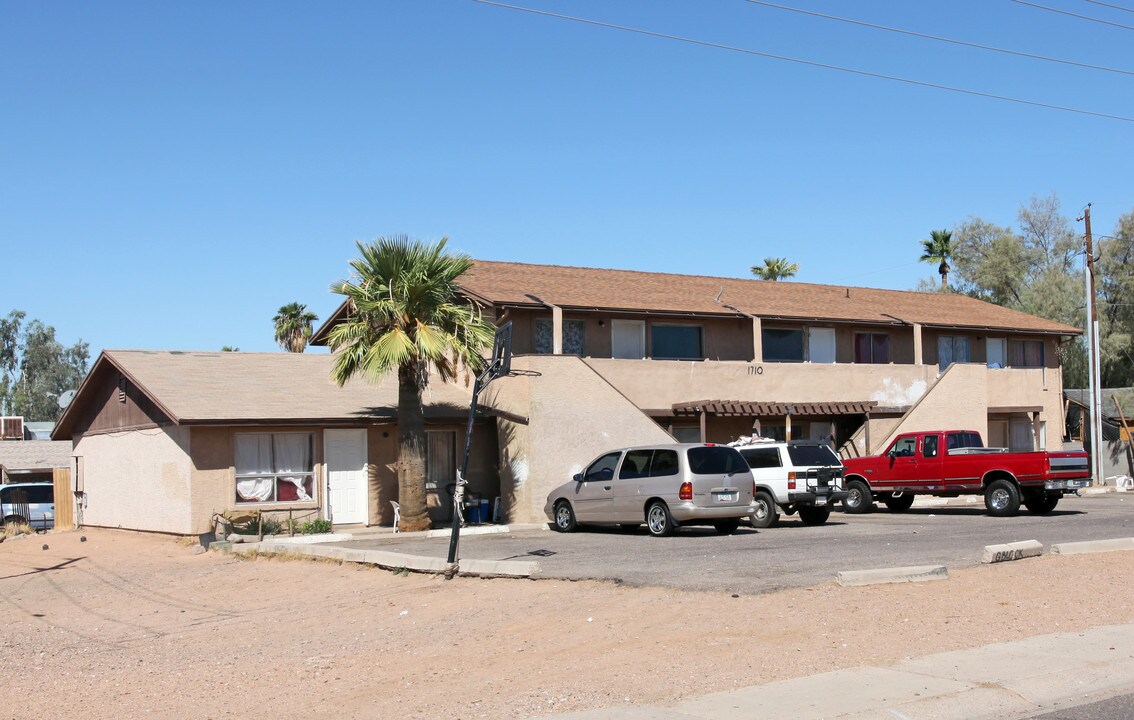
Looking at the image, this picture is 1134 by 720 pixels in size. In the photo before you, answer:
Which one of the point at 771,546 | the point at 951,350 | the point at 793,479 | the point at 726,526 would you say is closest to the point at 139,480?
the point at 726,526

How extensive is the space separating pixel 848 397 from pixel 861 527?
11448 millimetres

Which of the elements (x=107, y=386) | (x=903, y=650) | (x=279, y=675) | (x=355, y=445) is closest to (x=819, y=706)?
(x=903, y=650)

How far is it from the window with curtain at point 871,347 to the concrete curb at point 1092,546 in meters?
19.3

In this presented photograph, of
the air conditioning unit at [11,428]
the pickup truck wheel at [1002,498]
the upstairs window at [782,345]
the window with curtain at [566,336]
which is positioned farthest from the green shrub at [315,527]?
the air conditioning unit at [11,428]

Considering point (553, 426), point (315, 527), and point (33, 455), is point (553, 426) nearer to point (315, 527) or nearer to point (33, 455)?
point (315, 527)

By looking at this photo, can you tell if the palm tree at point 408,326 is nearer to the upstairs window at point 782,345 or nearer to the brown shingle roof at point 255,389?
the brown shingle roof at point 255,389

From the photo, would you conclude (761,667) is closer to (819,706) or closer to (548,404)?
(819,706)

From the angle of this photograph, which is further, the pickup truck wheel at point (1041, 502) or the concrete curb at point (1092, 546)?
the pickup truck wheel at point (1041, 502)

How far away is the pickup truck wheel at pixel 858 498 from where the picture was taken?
27.0 meters

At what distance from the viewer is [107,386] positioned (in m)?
29.7

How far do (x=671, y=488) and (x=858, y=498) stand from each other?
8.83 m

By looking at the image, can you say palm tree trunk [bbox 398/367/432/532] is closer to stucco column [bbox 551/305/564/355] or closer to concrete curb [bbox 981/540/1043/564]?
stucco column [bbox 551/305/564/355]

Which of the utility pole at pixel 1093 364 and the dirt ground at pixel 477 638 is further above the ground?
the utility pole at pixel 1093 364

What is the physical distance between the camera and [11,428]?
2032 inches
